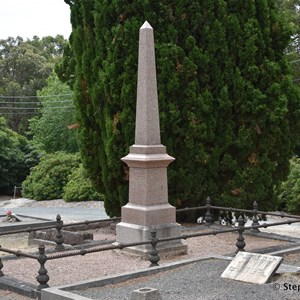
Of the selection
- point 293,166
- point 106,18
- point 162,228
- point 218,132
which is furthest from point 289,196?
point 162,228

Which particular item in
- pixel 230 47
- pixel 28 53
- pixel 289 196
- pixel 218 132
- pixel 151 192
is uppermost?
pixel 28 53

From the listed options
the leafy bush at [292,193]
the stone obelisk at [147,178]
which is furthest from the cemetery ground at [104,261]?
the leafy bush at [292,193]

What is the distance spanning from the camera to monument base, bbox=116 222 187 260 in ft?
38.2

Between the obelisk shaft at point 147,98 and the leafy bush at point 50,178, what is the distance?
20798 mm

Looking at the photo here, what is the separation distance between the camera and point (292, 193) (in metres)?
26.0

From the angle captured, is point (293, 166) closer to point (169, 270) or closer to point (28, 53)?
point (169, 270)

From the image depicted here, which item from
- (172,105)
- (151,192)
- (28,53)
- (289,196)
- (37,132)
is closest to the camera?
(151,192)

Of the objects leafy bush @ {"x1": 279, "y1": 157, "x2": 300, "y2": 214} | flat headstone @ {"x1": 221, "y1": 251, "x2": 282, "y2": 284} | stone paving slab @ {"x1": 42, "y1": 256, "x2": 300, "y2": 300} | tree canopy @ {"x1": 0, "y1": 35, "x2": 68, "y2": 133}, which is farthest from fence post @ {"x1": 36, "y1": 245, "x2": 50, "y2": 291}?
tree canopy @ {"x1": 0, "y1": 35, "x2": 68, "y2": 133}

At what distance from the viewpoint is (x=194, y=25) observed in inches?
623

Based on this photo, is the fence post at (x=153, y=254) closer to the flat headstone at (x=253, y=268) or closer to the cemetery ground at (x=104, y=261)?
the cemetery ground at (x=104, y=261)

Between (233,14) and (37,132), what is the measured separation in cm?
3655

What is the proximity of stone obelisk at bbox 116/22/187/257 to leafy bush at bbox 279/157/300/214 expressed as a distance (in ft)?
46.5

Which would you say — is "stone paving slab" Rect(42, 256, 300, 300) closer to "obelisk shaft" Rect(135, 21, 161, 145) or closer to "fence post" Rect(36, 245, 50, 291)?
"fence post" Rect(36, 245, 50, 291)

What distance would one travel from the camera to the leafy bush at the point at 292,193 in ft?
83.5
